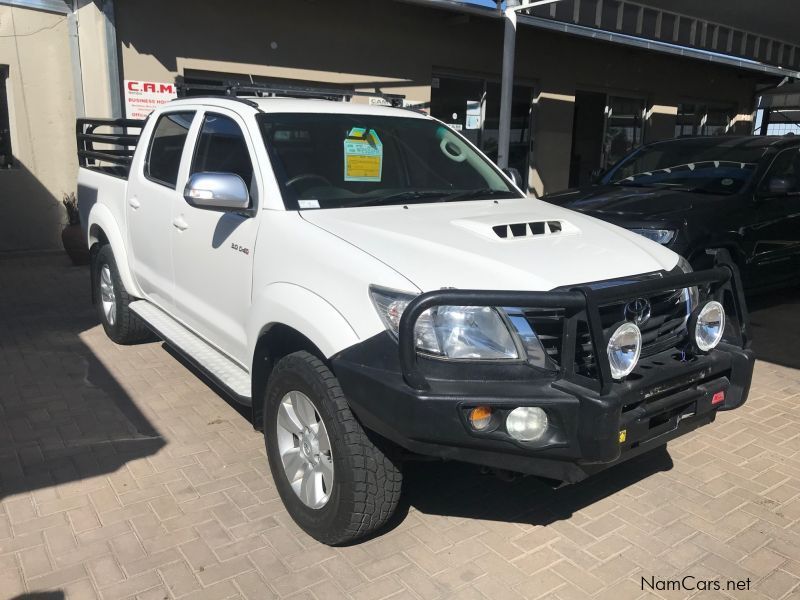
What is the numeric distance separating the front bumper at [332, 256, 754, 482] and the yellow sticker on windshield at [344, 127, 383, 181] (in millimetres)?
1376

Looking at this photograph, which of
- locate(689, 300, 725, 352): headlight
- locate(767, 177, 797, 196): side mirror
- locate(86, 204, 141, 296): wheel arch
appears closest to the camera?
locate(689, 300, 725, 352): headlight

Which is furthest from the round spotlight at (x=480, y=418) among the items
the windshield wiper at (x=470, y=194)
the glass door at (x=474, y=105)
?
the glass door at (x=474, y=105)

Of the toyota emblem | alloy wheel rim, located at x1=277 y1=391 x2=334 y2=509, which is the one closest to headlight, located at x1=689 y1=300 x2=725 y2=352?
the toyota emblem

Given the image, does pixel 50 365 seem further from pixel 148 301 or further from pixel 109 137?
pixel 109 137

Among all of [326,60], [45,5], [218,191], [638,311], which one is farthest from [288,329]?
[45,5]

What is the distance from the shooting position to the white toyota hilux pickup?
2467 mm

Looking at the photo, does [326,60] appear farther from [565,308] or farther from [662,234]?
[565,308]

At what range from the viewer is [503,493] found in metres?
3.53

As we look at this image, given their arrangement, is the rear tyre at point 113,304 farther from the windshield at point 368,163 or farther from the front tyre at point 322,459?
the front tyre at point 322,459

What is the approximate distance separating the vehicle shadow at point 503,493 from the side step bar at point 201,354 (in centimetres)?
101

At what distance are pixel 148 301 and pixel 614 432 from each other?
12.4 feet

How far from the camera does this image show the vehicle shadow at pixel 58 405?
3709 mm

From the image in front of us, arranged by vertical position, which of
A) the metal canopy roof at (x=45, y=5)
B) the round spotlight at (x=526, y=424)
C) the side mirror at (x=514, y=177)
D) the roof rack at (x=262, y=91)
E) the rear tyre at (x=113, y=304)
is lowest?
the rear tyre at (x=113, y=304)

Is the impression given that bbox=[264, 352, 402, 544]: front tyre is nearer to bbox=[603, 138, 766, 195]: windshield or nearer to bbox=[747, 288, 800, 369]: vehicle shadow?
bbox=[747, 288, 800, 369]: vehicle shadow
